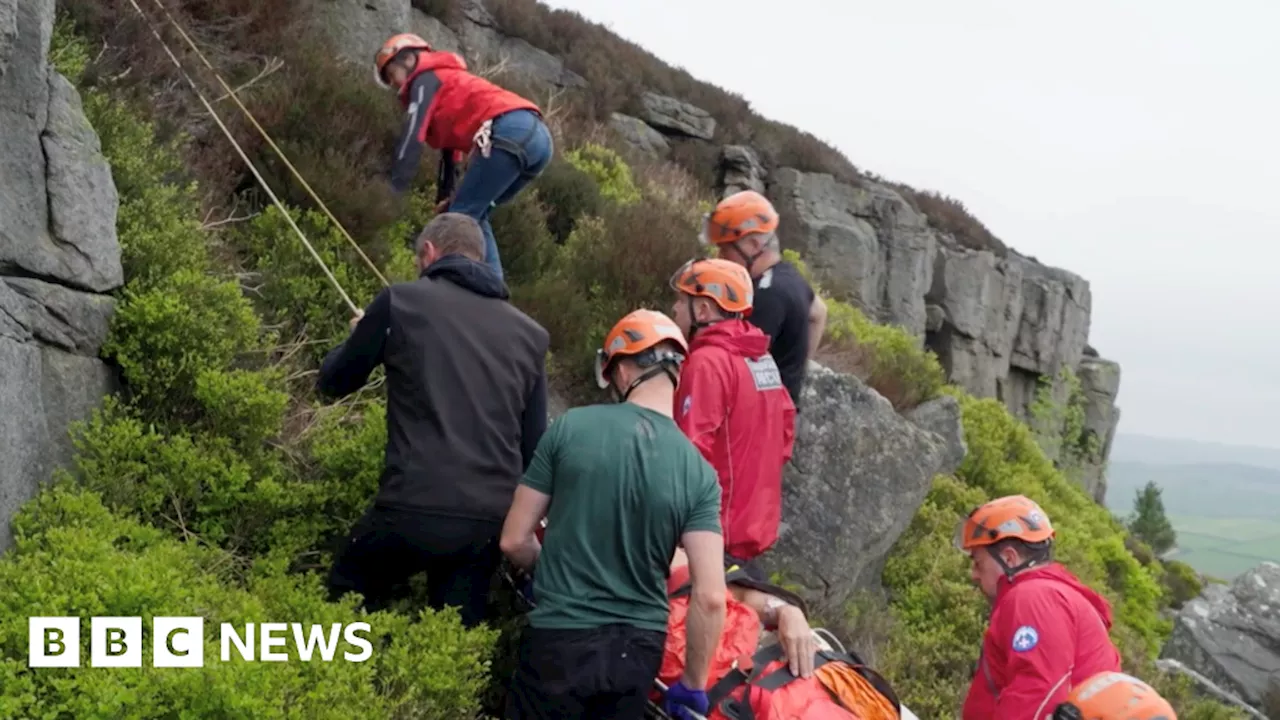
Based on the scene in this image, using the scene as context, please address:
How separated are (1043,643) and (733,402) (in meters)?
1.56

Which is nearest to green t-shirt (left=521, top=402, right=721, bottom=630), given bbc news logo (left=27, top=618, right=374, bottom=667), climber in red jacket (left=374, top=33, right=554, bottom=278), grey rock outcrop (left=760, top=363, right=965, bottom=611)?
bbc news logo (left=27, top=618, right=374, bottom=667)

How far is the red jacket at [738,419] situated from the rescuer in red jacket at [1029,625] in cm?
100

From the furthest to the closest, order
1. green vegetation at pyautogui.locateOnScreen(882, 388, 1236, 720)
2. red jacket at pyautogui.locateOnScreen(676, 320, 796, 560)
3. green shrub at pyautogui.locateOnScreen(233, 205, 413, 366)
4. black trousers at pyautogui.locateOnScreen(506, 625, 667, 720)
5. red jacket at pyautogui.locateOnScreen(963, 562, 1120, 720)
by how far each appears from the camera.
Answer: green vegetation at pyautogui.locateOnScreen(882, 388, 1236, 720), green shrub at pyautogui.locateOnScreen(233, 205, 413, 366), red jacket at pyautogui.locateOnScreen(676, 320, 796, 560), red jacket at pyautogui.locateOnScreen(963, 562, 1120, 720), black trousers at pyautogui.locateOnScreen(506, 625, 667, 720)

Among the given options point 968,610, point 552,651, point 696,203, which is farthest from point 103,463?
point 696,203

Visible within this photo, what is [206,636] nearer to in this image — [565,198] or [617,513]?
[617,513]

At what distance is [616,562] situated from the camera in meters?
3.38

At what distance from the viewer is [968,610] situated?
8.59m

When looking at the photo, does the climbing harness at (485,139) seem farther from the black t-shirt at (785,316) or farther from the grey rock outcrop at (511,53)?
the grey rock outcrop at (511,53)

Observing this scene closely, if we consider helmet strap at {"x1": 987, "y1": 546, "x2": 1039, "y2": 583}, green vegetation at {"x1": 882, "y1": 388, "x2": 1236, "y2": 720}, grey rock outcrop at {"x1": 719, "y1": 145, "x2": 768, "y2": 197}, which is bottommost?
green vegetation at {"x1": 882, "y1": 388, "x2": 1236, "y2": 720}

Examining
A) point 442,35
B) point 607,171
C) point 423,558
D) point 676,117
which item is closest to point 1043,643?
point 423,558

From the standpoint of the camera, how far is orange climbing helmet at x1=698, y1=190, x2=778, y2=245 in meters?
5.35

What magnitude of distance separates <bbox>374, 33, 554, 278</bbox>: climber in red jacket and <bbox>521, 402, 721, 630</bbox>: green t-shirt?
8.13ft

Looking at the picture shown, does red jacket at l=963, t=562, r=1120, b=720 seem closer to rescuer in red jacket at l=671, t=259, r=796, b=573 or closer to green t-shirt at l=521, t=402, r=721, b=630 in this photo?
rescuer in red jacket at l=671, t=259, r=796, b=573

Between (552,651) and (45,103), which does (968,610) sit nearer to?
(552,651)
